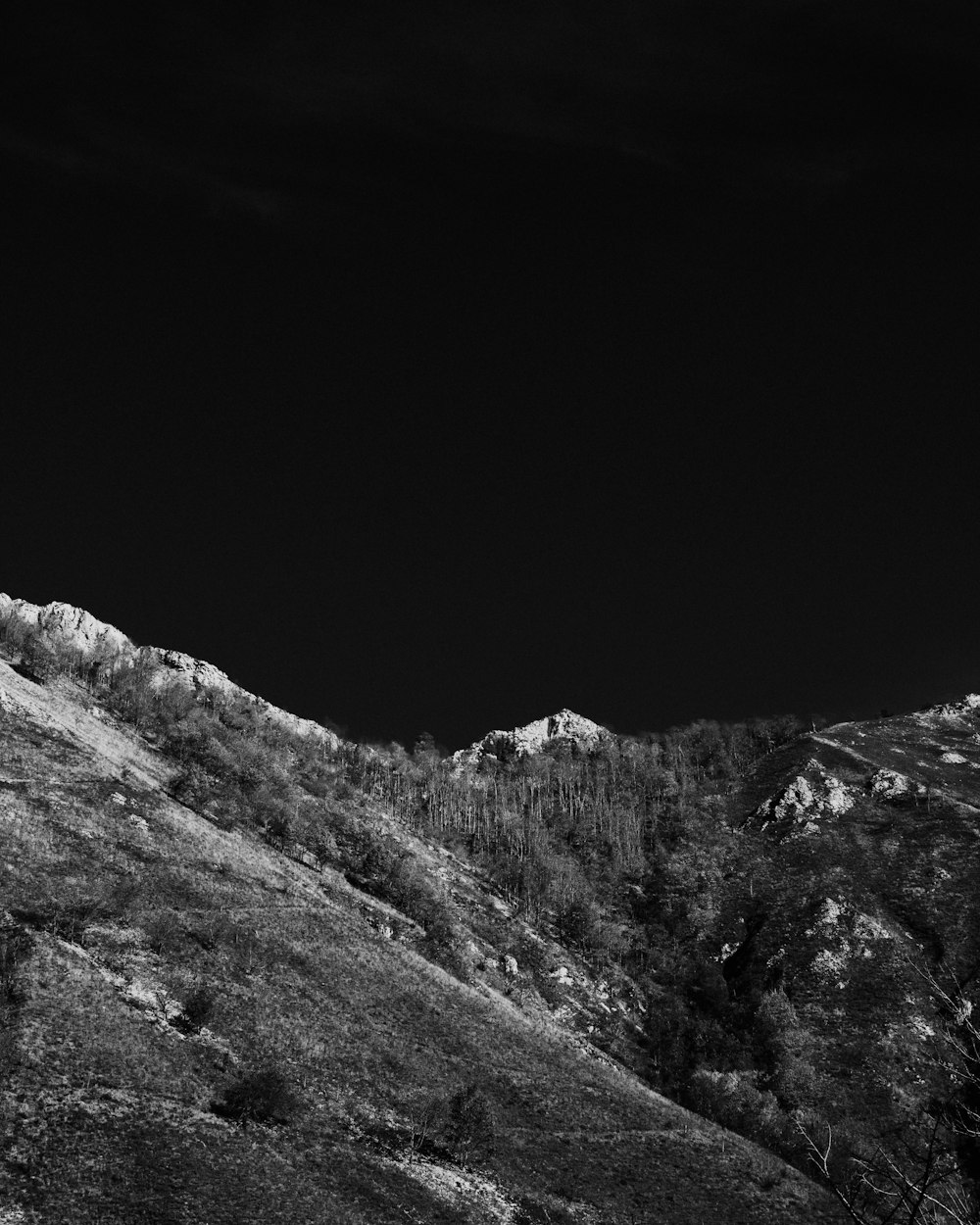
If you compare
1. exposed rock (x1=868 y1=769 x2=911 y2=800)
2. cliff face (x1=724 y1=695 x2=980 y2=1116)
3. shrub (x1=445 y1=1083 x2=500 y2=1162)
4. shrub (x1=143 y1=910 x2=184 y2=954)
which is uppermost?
exposed rock (x1=868 y1=769 x2=911 y2=800)

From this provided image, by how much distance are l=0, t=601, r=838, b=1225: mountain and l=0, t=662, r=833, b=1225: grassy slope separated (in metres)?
0.15

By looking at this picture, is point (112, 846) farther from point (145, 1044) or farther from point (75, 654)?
point (75, 654)

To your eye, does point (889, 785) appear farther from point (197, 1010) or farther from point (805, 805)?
point (197, 1010)

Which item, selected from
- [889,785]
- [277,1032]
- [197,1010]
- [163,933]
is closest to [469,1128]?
[277,1032]

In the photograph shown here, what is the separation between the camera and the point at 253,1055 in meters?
41.1

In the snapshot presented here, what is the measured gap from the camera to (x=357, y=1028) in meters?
51.3

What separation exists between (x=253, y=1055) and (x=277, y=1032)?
428 centimetres

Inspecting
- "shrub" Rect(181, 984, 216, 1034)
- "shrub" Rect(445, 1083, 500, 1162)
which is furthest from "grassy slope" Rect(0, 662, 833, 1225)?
"shrub" Rect(445, 1083, 500, 1162)

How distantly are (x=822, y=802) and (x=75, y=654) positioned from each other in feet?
406

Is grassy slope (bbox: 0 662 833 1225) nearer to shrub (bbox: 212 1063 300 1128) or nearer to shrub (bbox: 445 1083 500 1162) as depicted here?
shrub (bbox: 212 1063 300 1128)

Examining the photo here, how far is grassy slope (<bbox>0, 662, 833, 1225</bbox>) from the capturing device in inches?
1144

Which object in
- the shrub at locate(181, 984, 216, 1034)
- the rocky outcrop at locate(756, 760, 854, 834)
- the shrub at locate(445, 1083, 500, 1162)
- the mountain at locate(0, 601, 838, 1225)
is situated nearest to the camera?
the mountain at locate(0, 601, 838, 1225)

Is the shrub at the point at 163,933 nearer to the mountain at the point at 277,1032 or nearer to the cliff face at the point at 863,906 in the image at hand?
the mountain at the point at 277,1032

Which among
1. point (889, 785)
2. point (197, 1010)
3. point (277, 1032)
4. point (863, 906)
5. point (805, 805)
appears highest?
point (889, 785)
